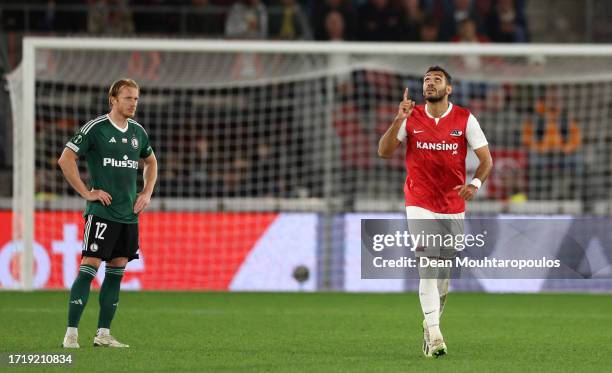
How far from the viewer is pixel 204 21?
1881 cm

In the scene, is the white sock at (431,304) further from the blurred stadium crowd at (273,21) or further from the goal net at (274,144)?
the blurred stadium crowd at (273,21)

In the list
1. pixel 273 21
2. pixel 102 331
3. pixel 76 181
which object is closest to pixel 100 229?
pixel 76 181

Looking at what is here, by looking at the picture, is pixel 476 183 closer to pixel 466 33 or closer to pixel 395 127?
pixel 395 127

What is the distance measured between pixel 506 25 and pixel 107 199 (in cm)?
1263

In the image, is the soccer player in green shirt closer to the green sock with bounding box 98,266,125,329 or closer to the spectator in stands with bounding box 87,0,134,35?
the green sock with bounding box 98,266,125,329

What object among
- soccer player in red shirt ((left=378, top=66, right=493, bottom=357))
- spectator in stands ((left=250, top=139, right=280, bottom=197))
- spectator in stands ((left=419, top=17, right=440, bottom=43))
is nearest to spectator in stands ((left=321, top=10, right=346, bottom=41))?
spectator in stands ((left=419, top=17, right=440, bottom=43))

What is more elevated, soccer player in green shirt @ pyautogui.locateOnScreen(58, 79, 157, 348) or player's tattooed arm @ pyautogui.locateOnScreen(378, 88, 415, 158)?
player's tattooed arm @ pyautogui.locateOnScreen(378, 88, 415, 158)

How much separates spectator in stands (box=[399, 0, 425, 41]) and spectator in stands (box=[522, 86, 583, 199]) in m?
2.70

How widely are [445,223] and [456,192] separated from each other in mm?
229

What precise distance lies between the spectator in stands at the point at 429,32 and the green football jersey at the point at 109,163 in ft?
35.7

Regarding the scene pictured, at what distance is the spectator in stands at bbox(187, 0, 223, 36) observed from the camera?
18781 millimetres

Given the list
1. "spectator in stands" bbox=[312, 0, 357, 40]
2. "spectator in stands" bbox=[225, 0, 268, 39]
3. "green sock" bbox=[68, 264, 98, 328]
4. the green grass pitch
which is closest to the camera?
the green grass pitch

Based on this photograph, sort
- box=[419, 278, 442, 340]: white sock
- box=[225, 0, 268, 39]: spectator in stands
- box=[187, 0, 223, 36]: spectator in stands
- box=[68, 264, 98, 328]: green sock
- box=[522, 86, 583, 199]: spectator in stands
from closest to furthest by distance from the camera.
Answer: box=[419, 278, 442, 340]: white sock, box=[68, 264, 98, 328]: green sock, box=[522, 86, 583, 199]: spectator in stands, box=[225, 0, 268, 39]: spectator in stands, box=[187, 0, 223, 36]: spectator in stands

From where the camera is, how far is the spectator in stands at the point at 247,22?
18.5 meters
